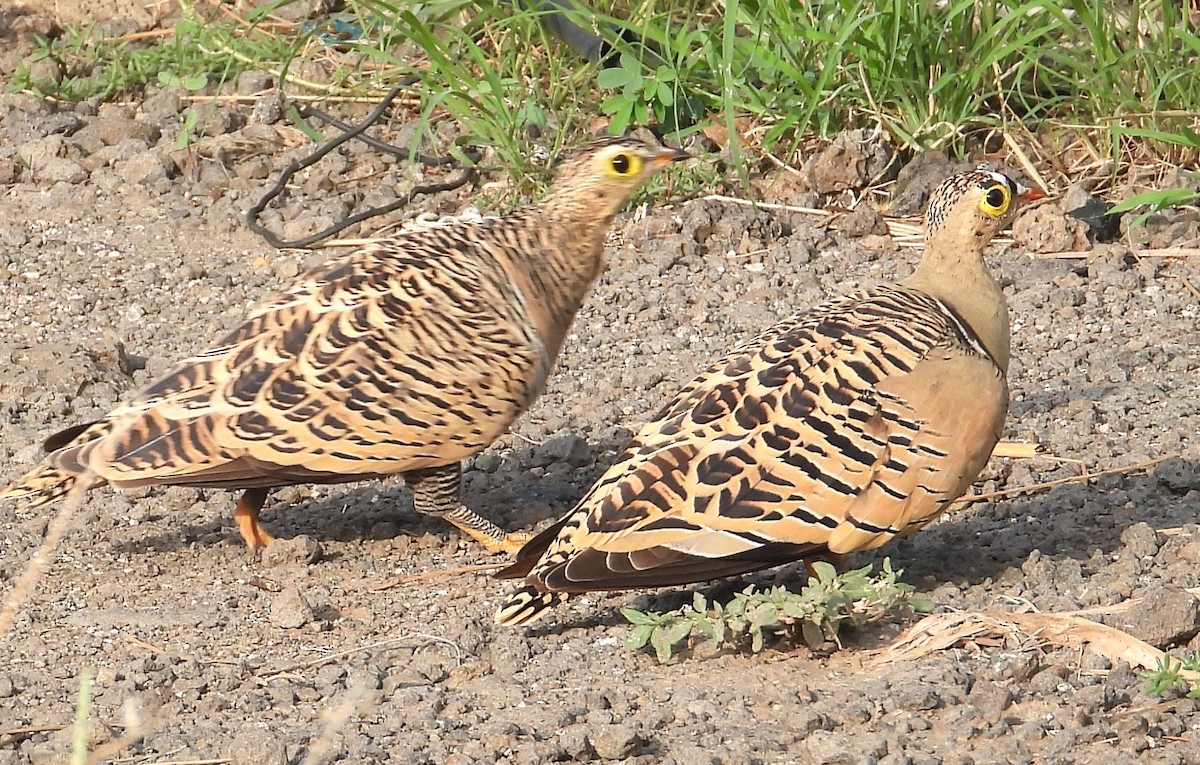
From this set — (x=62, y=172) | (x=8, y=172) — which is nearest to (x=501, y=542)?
(x=62, y=172)

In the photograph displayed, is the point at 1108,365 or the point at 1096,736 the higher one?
the point at 1096,736

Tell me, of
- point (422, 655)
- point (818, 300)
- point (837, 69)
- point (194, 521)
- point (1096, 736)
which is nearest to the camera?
point (1096, 736)

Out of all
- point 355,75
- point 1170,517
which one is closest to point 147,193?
point 355,75

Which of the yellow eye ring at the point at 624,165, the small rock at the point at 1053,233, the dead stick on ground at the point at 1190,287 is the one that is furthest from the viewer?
the small rock at the point at 1053,233

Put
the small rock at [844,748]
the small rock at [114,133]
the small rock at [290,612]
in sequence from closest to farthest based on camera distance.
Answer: the small rock at [844,748] → the small rock at [290,612] → the small rock at [114,133]

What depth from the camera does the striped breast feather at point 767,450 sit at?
3.84m

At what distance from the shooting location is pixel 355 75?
7.80 meters

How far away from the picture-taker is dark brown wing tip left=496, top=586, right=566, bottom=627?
3953 mm

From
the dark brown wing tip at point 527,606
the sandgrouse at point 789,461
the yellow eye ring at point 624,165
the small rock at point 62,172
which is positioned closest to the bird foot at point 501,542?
the sandgrouse at point 789,461

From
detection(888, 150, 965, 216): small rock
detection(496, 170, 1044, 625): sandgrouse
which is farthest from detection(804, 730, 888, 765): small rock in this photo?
detection(888, 150, 965, 216): small rock

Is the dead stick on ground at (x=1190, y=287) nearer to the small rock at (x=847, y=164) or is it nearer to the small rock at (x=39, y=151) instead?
the small rock at (x=847, y=164)

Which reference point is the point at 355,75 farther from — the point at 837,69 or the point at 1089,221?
the point at 1089,221

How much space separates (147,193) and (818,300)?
9.43 ft

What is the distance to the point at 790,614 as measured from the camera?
3775 mm
